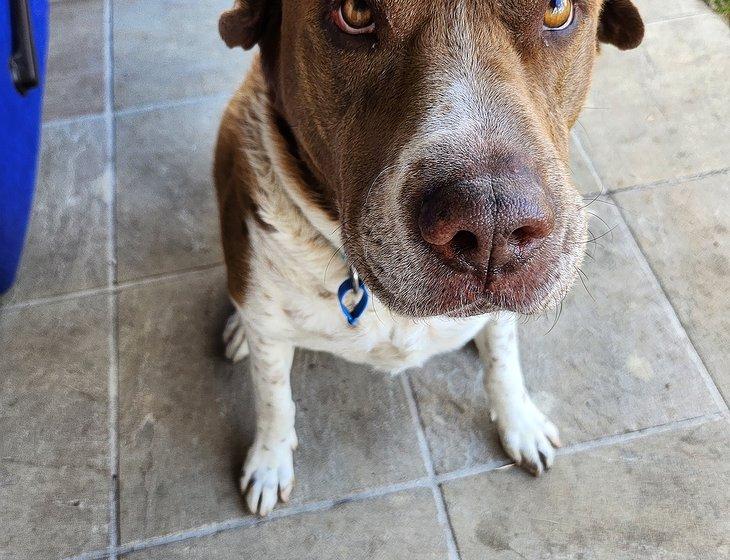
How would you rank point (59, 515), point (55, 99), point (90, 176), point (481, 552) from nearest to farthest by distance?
point (481, 552)
point (59, 515)
point (90, 176)
point (55, 99)

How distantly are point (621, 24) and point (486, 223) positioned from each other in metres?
1.00

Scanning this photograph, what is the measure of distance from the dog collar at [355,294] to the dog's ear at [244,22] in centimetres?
65

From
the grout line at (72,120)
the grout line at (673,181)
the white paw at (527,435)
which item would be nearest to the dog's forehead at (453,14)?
the white paw at (527,435)

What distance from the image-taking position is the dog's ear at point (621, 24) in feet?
5.73

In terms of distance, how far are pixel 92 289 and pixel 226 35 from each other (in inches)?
56.7

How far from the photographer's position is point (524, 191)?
46.1 inches

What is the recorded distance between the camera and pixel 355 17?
1.36m

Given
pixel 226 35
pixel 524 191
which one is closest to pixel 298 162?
pixel 226 35

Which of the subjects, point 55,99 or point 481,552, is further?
point 55,99

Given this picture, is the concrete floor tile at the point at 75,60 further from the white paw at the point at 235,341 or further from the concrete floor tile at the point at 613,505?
the concrete floor tile at the point at 613,505

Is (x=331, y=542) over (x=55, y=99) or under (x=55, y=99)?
under

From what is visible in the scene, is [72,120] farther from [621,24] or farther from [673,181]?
[673,181]

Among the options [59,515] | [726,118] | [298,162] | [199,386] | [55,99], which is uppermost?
[298,162]

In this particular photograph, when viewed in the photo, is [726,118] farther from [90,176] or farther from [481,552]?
[90,176]
